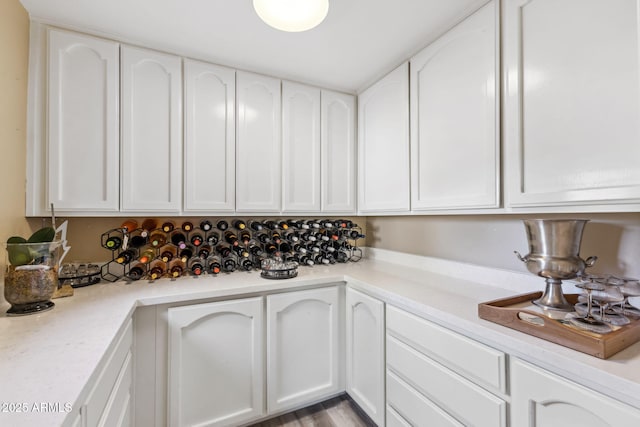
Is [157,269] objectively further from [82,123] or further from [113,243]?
[82,123]

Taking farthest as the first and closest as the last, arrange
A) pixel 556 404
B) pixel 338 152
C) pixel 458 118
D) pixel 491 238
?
1. pixel 338 152
2. pixel 491 238
3. pixel 458 118
4. pixel 556 404

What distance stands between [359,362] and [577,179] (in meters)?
1.38

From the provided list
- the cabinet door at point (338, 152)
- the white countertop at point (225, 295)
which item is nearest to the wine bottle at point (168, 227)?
the white countertop at point (225, 295)

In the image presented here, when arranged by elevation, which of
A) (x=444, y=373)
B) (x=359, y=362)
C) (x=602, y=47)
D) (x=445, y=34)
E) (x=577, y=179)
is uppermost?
(x=445, y=34)

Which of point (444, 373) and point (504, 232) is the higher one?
point (504, 232)

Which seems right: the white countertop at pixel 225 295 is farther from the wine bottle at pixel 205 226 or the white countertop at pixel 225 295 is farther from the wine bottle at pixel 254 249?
the wine bottle at pixel 205 226

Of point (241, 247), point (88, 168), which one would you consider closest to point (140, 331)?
point (241, 247)

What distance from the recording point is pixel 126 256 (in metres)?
1.57

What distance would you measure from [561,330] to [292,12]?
4.68 ft

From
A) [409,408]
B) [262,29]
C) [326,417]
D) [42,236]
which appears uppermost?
[262,29]

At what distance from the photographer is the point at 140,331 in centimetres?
128

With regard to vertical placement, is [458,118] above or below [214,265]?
above

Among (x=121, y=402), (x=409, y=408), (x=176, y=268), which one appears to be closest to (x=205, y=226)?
(x=176, y=268)

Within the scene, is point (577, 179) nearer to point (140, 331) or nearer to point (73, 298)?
point (140, 331)
